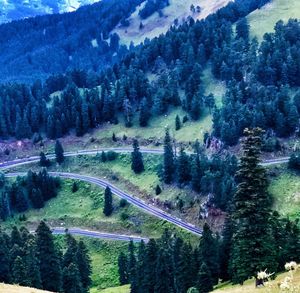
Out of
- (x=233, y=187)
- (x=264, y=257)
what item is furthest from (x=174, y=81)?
(x=264, y=257)

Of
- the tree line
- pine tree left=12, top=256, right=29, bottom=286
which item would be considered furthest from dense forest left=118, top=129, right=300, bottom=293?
the tree line

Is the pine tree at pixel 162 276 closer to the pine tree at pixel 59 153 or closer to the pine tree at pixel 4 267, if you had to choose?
the pine tree at pixel 4 267

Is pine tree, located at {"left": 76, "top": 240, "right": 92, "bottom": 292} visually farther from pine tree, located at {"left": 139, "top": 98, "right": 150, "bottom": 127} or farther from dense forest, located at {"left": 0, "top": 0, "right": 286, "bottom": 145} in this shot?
pine tree, located at {"left": 139, "top": 98, "right": 150, "bottom": 127}

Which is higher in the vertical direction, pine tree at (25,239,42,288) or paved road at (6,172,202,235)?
pine tree at (25,239,42,288)

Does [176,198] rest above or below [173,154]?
below

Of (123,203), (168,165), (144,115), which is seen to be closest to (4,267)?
(123,203)

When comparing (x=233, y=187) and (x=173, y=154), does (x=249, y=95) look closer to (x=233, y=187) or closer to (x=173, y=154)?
(x=173, y=154)
